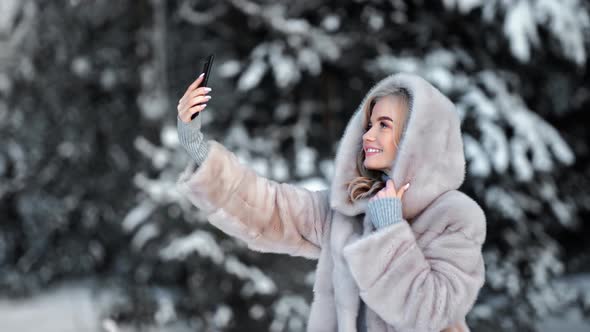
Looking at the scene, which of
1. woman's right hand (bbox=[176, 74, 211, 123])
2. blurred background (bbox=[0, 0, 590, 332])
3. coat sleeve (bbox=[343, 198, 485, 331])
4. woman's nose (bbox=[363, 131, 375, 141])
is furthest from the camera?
blurred background (bbox=[0, 0, 590, 332])

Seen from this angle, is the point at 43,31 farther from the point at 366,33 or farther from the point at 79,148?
the point at 366,33

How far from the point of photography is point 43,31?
496 centimetres

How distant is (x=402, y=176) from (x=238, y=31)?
3350mm

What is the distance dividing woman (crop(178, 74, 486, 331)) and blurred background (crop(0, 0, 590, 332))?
2283 millimetres

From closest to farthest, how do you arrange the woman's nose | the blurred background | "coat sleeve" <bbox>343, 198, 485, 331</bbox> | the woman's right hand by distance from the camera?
"coat sleeve" <bbox>343, 198, 485, 331</bbox> → the woman's right hand → the woman's nose → the blurred background

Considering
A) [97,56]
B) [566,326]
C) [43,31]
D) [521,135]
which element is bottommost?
[566,326]

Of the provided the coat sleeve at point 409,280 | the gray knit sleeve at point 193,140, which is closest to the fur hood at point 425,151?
the coat sleeve at point 409,280

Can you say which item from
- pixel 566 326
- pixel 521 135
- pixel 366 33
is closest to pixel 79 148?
pixel 366 33

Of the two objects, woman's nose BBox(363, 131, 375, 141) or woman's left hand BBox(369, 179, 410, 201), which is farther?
woman's nose BBox(363, 131, 375, 141)

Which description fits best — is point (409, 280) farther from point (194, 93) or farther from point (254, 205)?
point (194, 93)

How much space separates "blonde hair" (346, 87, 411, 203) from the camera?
65.3 inches

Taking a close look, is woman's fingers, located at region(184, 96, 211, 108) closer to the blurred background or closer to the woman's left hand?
the woman's left hand

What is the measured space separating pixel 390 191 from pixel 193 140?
0.52m

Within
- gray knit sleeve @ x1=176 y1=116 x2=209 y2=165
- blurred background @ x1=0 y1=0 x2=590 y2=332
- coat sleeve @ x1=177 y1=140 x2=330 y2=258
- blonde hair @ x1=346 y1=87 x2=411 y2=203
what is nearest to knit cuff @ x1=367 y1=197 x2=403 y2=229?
blonde hair @ x1=346 y1=87 x2=411 y2=203
